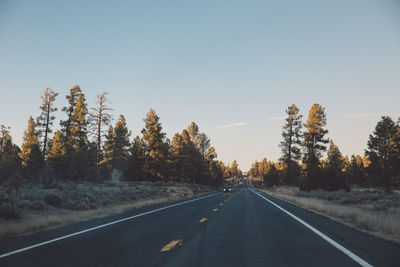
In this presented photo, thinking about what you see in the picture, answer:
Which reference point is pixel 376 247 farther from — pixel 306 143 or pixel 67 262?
pixel 306 143

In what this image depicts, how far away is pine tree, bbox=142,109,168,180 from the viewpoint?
52.1 meters

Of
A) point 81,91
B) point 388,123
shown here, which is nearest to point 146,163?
point 81,91

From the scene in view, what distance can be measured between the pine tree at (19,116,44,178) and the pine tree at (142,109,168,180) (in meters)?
17.7

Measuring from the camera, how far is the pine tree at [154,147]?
5212cm

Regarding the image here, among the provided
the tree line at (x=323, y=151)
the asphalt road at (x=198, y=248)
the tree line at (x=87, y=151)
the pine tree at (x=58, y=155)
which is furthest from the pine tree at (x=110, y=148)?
the asphalt road at (x=198, y=248)

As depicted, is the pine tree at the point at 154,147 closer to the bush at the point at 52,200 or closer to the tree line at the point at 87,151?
the tree line at the point at 87,151

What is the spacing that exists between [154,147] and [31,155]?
67.4ft

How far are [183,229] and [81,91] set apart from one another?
44029 mm

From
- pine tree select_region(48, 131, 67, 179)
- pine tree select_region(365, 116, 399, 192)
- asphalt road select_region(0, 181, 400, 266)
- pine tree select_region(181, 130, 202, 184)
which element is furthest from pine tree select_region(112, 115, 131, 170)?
asphalt road select_region(0, 181, 400, 266)

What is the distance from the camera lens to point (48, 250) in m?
6.32

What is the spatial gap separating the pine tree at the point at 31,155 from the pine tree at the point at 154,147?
698 inches

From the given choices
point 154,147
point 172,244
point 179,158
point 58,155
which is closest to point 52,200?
point 172,244

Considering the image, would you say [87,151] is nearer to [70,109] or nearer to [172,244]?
[70,109]

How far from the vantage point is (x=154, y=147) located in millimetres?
52312
